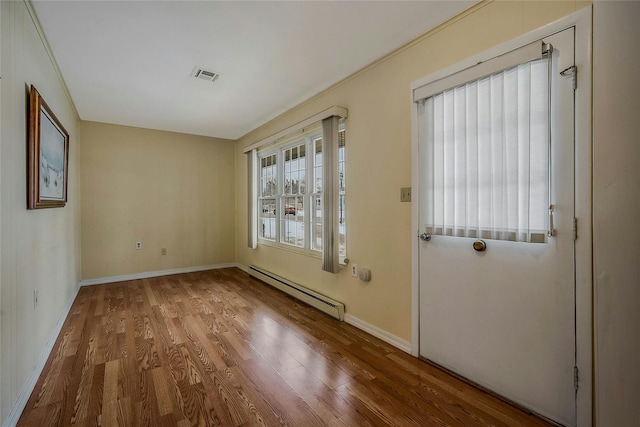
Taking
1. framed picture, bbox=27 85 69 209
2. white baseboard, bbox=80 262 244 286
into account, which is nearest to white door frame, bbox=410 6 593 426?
framed picture, bbox=27 85 69 209

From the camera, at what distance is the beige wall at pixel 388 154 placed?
1.95 m

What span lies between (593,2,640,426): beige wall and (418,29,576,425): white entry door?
14 cm

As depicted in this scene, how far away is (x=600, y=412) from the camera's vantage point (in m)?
1.37

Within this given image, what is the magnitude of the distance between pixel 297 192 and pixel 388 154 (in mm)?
1749

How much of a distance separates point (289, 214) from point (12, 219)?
9.55 ft

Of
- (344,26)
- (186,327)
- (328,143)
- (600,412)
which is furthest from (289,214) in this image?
(600,412)

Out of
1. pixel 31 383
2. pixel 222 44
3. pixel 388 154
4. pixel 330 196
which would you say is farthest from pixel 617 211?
pixel 31 383

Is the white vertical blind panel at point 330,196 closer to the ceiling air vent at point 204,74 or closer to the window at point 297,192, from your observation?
the window at point 297,192

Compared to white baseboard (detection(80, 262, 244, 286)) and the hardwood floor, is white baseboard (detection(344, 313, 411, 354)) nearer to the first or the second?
the hardwood floor

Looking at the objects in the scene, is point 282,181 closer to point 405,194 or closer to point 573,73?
point 405,194

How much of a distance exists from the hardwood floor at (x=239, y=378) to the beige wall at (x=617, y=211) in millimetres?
518

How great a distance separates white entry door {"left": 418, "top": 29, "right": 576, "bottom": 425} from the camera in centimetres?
154

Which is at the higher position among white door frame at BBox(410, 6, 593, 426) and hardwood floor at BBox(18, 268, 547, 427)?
white door frame at BBox(410, 6, 593, 426)

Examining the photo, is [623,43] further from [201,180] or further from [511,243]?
[201,180]
